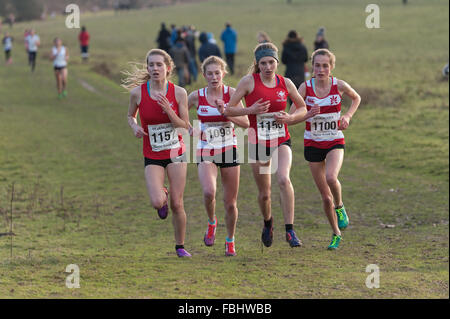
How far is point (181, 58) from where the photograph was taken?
27.0 meters

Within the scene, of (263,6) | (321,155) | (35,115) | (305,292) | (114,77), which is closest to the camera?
(305,292)

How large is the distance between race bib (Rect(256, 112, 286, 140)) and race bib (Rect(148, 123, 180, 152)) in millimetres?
908

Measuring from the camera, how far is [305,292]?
316 inches

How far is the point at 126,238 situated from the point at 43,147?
9.52 metres

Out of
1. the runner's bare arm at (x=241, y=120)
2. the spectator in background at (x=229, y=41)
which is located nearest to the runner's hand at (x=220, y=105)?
the runner's bare arm at (x=241, y=120)

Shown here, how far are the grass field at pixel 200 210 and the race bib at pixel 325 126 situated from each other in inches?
27.9

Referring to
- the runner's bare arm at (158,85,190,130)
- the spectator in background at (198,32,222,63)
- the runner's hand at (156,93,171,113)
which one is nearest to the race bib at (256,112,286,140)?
the runner's bare arm at (158,85,190,130)

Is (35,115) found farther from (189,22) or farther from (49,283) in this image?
(189,22)

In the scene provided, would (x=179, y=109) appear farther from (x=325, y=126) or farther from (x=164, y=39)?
(x=164, y=39)

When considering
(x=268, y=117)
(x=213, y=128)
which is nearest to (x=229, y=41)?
(x=213, y=128)

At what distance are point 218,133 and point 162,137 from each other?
638mm

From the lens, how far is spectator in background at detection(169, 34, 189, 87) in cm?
2688
